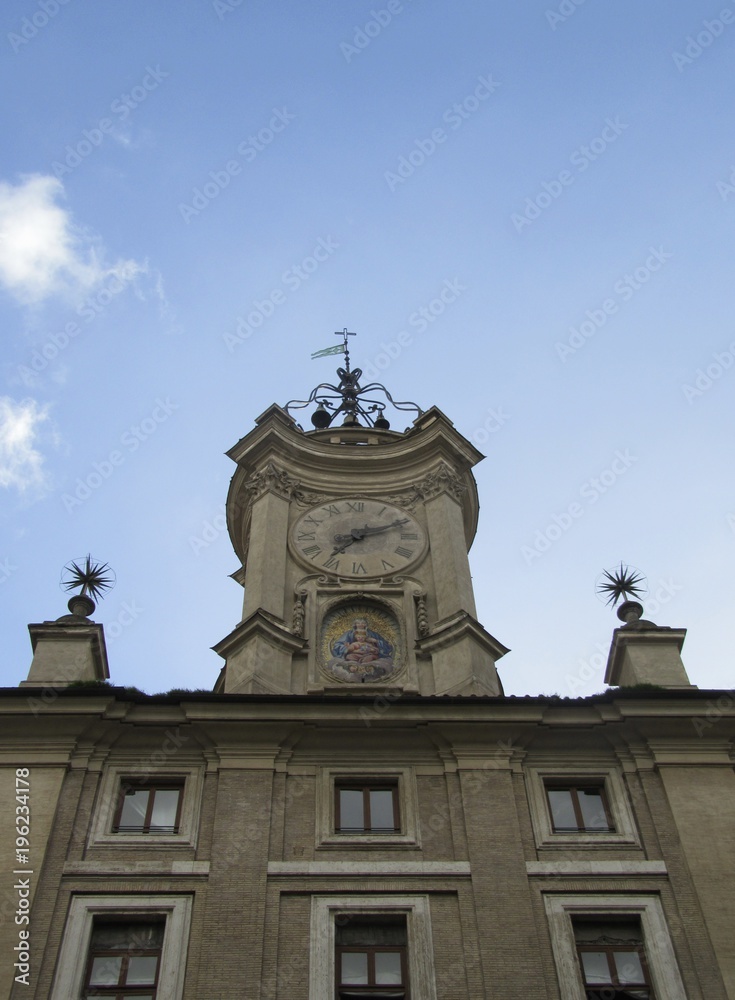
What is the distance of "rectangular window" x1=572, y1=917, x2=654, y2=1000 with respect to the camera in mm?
17859

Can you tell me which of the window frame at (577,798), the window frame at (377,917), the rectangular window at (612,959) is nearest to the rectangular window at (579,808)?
the window frame at (577,798)

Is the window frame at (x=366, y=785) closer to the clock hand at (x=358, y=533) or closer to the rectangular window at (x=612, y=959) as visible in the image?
the rectangular window at (x=612, y=959)

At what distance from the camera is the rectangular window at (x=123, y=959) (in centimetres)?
1764

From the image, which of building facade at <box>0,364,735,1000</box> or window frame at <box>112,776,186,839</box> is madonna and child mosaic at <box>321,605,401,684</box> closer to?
building facade at <box>0,364,735,1000</box>

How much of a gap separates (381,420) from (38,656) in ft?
61.7

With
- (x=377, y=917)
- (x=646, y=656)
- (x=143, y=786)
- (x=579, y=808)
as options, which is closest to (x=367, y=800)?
(x=377, y=917)

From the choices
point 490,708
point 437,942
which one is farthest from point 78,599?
point 437,942

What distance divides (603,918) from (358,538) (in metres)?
12.6

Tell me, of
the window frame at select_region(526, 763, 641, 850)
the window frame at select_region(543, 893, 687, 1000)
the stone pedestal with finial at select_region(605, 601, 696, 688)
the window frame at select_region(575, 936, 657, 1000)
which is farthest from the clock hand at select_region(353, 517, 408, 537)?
the window frame at select_region(575, 936, 657, 1000)

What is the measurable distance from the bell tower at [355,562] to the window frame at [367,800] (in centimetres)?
360

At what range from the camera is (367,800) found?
68.1 feet

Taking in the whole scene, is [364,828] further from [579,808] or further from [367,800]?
[579,808]

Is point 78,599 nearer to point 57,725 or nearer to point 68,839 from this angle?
point 57,725

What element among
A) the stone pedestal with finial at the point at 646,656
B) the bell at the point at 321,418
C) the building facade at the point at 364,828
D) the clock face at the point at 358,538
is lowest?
the building facade at the point at 364,828
